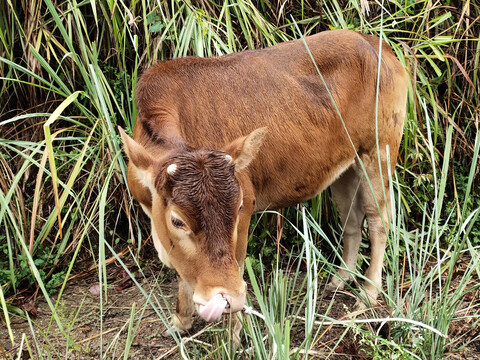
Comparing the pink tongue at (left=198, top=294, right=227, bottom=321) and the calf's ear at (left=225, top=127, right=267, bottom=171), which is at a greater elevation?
the calf's ear at (left=225, top=127, right=267, bottom=171)

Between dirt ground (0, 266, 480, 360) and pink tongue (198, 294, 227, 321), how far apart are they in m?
0.47

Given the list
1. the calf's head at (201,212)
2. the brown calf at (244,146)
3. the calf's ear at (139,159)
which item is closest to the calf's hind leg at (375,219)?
the brown calf at (244,146)

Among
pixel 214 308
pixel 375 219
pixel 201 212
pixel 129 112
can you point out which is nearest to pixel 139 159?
pixel 201 212

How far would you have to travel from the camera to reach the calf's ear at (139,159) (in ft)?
9.29

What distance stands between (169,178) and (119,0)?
2.22 meters

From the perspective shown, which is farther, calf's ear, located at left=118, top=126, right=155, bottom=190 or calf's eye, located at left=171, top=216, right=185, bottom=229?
calf's ear, located at left=118, top=126, right=155, bottom=190

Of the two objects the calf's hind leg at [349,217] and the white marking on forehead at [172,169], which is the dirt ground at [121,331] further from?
the white marking on forehead at [172,169]

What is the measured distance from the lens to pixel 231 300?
8.78ft

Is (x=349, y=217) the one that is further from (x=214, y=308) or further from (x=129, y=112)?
(x=214, y=308)

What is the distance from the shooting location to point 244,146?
2941mm

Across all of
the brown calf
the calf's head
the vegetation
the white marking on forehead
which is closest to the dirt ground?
the vegetation

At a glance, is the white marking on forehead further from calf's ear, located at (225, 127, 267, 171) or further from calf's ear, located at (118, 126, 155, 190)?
calf's ear, located at (225, 127, 267, 171)

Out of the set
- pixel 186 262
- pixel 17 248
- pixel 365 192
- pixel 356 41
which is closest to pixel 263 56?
pixel 356 41

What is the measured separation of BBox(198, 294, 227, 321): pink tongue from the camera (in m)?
2.64
